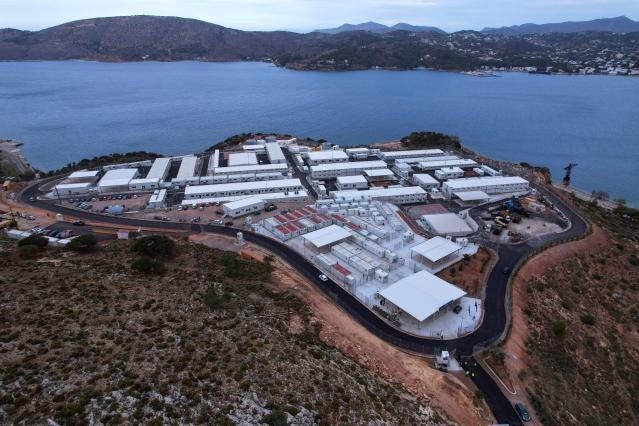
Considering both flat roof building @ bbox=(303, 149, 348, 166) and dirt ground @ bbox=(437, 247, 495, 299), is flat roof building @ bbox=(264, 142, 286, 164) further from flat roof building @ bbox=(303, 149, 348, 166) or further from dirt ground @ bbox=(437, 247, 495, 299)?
dirt ground @ bbox=(437, 247, 495, 299)

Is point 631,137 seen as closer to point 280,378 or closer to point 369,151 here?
point 369,151

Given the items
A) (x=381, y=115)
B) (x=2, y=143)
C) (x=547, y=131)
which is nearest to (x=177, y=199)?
(x=2, y=143)

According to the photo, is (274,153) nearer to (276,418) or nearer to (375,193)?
(375,193)

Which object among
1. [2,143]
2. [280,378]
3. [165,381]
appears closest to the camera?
[165,381]

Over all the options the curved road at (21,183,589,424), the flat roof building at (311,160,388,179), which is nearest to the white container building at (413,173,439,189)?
the flat roof building at (311,160,388,179)

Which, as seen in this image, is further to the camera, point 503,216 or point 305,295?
point 503,216

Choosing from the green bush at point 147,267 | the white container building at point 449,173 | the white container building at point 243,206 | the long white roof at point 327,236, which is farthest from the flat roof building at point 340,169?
the green bush at point 147,267
